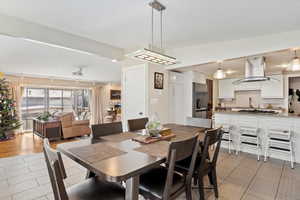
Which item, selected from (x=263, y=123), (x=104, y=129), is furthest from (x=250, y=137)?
(x=104, y=129)

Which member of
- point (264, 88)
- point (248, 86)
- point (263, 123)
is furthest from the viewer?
point (248, 86)

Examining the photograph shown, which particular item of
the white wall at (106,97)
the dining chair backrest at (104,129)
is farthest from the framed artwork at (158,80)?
the white wall at (106,97)

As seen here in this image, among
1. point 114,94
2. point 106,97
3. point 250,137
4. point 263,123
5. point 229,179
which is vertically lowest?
point 229,179

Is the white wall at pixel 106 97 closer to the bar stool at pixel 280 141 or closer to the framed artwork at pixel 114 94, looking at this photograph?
the framed artwork at pixel 114 94

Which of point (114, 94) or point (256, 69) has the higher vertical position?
point (256, 69)

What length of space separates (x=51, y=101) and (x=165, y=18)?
7.35 m

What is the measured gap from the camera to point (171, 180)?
4.29 ft

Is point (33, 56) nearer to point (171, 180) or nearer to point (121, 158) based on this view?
point (121, 158)

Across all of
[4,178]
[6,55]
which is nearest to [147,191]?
[4,178]

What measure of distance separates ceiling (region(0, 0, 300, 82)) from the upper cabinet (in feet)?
11.7

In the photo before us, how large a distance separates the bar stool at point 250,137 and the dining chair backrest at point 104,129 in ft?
9.20

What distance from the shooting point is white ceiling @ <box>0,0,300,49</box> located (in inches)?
76.9

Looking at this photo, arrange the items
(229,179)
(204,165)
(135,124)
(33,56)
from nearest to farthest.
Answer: (204,165) → (229,179) → (135,124) → (33,56)

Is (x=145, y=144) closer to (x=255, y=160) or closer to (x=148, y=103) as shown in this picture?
(x=148, y=103)
